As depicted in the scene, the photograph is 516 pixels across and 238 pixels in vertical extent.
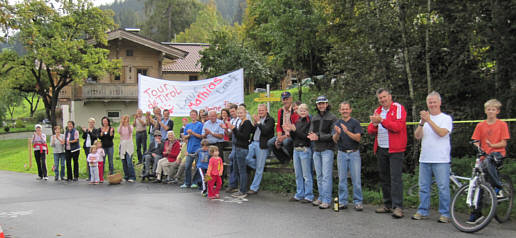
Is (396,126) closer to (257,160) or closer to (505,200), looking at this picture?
(505,200)

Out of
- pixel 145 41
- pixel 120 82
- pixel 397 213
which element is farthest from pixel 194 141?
pixel 120 82

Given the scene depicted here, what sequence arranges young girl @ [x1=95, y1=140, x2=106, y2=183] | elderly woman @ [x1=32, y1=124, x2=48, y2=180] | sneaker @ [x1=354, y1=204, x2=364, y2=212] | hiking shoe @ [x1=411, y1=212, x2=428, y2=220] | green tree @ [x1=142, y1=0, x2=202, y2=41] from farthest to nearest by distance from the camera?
green tree @ [x1=142, y1=0, x2=202, y2=41] → elderly woman @ [x1=32, y1=124, x2=48, y2=180] → young girl @ [x1=95, y1=140, x2=106, y2=183] → sneaker @ [x1=354, y1=204, x2=364, y2=212] → hiking shoe @ [x1=411, y1=212, x2=428, y2=220]

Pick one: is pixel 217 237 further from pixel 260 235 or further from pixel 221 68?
pixel 221 68

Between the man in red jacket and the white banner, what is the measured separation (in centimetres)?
621

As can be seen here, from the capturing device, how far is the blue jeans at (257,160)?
10656 mm

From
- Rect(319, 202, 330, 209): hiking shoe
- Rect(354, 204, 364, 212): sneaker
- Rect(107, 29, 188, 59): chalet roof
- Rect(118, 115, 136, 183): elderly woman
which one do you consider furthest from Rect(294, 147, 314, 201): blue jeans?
Rect(107, 29, 188, 59): chalet roof

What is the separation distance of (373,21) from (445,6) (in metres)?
1.54

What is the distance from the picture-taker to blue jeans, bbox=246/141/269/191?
420 inches

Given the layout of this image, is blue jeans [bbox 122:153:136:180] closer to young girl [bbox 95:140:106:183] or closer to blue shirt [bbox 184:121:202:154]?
young girl [bbox 95:140:106:183]

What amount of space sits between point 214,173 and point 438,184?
479 centimetres

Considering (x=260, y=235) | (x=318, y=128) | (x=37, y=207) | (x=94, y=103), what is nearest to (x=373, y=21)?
(x=318, y=128)

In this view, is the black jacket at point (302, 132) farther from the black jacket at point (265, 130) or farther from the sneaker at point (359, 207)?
→ the sneaker at point (359, 207)

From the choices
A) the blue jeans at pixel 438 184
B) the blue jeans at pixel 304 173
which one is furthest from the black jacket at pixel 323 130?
the blue jeans at pixel 438 184

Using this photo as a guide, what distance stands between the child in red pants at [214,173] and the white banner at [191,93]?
138 inches
